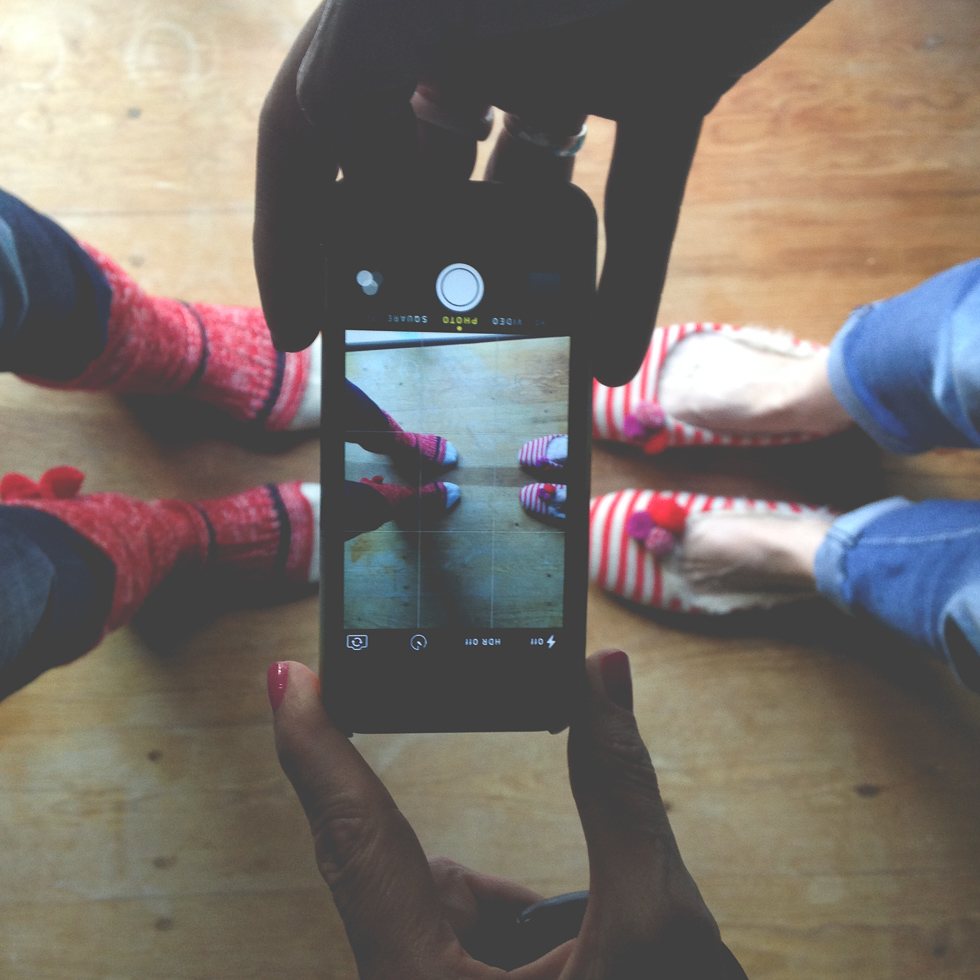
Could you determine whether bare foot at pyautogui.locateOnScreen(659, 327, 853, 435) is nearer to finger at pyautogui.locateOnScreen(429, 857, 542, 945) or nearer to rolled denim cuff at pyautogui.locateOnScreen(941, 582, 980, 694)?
rolled denim cuff at pyautogui.locateOnScreen(941, 582, 980, 694)

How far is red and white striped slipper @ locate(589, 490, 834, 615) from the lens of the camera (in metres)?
0.78

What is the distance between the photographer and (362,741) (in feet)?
2.47

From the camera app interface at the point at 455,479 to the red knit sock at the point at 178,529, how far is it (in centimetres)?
32

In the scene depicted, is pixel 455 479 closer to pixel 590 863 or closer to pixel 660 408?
pixel 590 863

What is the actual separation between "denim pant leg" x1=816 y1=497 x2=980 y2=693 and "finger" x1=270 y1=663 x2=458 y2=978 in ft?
1.55

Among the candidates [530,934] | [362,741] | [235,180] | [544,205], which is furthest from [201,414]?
[530,934]

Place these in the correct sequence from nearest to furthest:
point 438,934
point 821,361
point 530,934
→ point 438,934, point 530,934, point 821,361

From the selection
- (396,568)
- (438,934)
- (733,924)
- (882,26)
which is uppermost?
(882,26)

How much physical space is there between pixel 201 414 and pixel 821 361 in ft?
2.29

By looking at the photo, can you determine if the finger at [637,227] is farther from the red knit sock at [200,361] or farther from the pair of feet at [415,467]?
the red knit sock at [200,361]

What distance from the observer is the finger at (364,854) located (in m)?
0.38

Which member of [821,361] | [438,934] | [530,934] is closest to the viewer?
[438,934]

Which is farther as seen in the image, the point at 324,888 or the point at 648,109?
the point at 324,888

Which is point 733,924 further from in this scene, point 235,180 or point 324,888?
point 235,180
